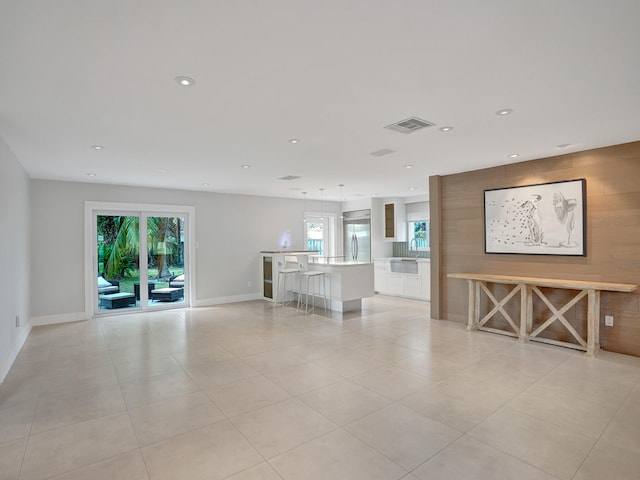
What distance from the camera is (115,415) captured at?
279 centimetres

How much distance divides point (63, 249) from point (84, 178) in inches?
52.0

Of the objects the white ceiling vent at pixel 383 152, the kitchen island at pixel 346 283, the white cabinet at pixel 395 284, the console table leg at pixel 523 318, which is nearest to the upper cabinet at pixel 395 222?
the white cabinet at pixel 395 284

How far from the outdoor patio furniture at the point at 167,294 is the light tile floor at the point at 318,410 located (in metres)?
2.19

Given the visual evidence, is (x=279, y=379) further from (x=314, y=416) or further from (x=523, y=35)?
(x=523, y=35)

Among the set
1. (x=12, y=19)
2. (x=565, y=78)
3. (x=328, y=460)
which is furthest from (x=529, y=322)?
(x=12, y=19)

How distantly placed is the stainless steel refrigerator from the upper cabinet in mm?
479

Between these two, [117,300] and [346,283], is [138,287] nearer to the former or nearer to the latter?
[117,300]

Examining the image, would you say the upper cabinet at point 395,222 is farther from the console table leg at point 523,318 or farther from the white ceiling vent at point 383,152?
the white ceiling vent at point 383,152

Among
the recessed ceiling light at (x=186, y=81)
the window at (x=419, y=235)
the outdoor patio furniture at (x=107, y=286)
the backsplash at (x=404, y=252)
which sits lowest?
the outdoor patio furniture at (x=107, y=286)

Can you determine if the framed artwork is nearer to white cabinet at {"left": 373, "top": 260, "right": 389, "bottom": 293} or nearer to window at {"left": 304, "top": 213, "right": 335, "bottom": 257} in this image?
white cabinet at {"left": 373, "top": 260, "right": 389, "bottom": 293}


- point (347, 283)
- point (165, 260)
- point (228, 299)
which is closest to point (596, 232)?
point (347, 283)

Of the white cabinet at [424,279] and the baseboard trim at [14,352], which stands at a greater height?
the white cabinet at [424,279]

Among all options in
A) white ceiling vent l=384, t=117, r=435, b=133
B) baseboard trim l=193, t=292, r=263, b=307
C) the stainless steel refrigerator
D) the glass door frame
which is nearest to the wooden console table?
white ceiling vent l=384, t=117, r=435, b=133

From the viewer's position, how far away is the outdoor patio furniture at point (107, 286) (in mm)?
6512
